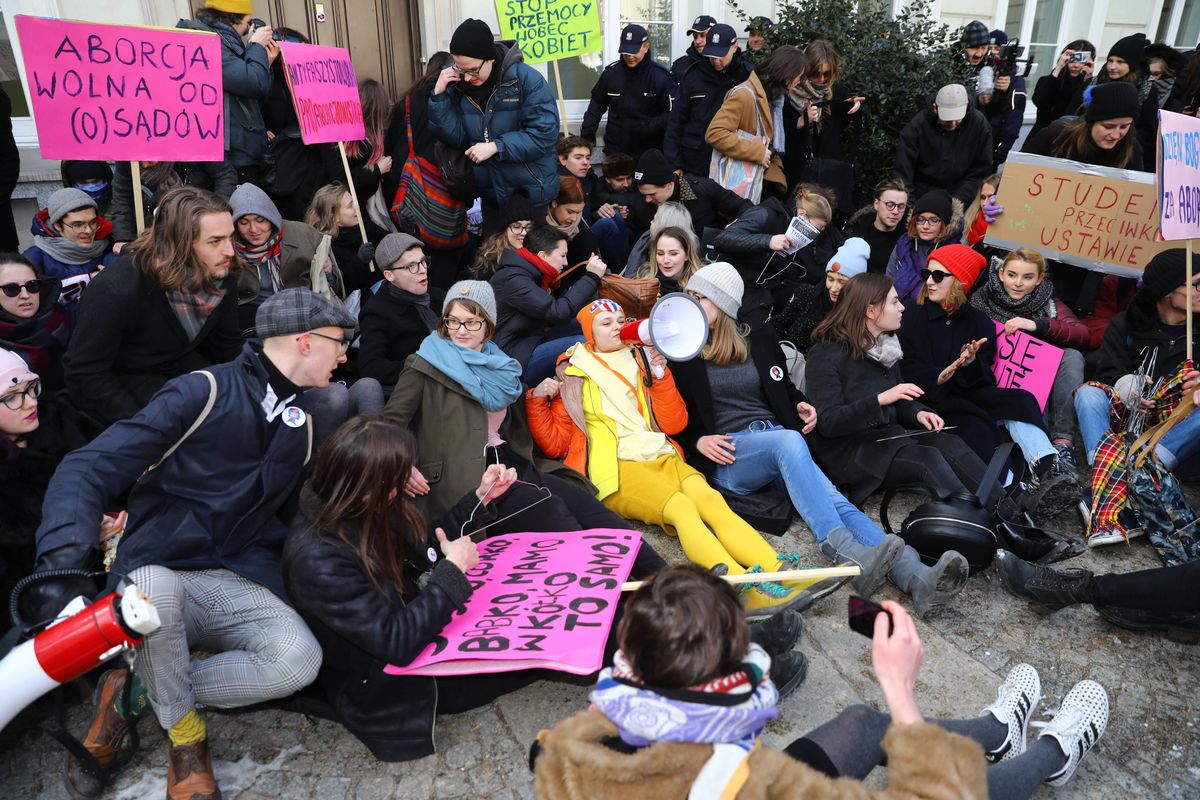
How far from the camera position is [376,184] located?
20.9 ft

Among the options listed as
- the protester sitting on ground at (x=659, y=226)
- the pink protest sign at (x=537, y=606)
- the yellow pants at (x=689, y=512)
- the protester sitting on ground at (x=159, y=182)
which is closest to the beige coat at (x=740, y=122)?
the protester sitting on ground at (x=659, y=226)

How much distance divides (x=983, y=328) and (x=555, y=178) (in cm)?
297

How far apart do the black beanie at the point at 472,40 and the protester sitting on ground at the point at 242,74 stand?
1.25 metres

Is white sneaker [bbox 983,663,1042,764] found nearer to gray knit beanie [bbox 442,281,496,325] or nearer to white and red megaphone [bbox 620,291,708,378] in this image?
white and red megaphone [bbox 620,291,708,378]

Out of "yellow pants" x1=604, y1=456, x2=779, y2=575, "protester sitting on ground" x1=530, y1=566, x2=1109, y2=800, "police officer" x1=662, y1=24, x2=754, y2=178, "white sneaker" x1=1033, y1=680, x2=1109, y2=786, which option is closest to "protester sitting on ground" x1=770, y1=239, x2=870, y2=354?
Result: "yellow pants" x1=604, y1=456, x2=779, y2=575

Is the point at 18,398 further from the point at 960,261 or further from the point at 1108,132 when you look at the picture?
the point at 1108,132

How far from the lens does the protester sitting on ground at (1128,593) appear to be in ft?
11.9

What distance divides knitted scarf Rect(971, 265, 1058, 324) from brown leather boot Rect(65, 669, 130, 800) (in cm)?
520

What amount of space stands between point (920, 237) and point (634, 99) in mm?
3227

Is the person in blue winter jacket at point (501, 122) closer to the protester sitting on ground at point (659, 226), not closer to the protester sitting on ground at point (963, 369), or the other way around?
the protester sitting on ground at point (659, 226)

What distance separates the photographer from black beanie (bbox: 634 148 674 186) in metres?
6.56

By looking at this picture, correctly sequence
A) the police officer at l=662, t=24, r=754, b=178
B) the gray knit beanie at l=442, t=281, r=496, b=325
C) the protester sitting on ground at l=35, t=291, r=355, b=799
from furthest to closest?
1. the police officer at l=662, t=24, r=754, b=178
2. the gray knit beanie at l=442, t=281, r=496, b=325
3. the protester sitting on ground at l=35, t=291, r=355, b=799

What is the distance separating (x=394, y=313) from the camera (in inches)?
193

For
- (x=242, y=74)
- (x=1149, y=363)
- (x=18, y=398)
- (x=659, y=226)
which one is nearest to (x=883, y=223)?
(x=659, y=226)
